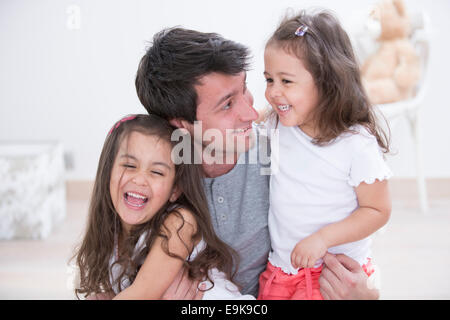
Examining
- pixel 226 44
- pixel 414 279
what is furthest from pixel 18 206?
pixel 414 279

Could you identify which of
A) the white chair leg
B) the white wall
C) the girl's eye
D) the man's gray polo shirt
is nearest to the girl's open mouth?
the man's gray polo shirt

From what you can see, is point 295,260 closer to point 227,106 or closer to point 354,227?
point 354,227

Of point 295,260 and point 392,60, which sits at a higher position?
point 392,60

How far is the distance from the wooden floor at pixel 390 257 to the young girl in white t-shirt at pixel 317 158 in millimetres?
723

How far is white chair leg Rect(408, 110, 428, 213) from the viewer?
2.29 meters

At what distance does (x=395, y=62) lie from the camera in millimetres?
2125

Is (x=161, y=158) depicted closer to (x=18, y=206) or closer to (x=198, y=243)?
(x=198, y=243)

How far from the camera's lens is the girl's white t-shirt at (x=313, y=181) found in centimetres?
102

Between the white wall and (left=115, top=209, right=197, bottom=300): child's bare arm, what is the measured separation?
123 cm

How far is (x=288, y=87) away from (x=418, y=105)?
139cm

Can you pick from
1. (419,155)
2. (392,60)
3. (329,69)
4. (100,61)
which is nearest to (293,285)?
(329,69)

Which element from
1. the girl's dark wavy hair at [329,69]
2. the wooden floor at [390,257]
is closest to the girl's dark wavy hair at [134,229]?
the girl's dark wavy hair at [329,69]

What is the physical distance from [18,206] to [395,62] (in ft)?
5.58

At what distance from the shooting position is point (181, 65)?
104 cm
